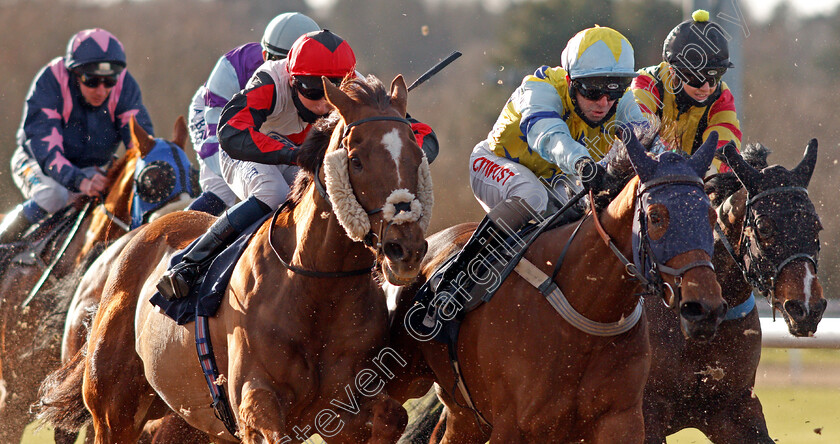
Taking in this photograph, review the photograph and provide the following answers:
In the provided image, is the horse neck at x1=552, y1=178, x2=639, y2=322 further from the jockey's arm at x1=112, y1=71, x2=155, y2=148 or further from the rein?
the jockey's arm at x1=112, y1=71, x2=155, y2=148

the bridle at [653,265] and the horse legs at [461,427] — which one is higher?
the bridle at [653,265]

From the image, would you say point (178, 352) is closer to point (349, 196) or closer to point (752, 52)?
point (349, 196)

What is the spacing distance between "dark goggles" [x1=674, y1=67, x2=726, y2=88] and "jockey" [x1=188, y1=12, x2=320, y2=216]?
216 centimetres

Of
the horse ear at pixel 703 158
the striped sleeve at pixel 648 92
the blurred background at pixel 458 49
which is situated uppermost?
the horse ear at pixel 703 158

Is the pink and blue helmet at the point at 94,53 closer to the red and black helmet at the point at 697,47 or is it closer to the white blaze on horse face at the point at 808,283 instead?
the red and black helmet at the point at 697,47

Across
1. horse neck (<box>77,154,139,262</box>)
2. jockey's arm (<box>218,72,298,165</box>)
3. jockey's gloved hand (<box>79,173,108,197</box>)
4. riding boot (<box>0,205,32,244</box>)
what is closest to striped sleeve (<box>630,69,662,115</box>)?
jockey's arm (<box>218,72,298,165</box>)

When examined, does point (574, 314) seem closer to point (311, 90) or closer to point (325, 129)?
point (325, 129)

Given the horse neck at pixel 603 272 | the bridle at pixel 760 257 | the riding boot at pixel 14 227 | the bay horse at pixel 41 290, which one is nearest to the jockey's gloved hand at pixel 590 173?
the horse neck at pixel 603 272

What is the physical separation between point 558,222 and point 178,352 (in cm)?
180

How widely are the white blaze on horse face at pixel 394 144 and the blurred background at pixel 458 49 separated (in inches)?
462

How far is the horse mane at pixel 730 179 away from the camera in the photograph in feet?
15.4

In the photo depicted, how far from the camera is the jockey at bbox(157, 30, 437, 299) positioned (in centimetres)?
445

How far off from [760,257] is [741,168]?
415mm

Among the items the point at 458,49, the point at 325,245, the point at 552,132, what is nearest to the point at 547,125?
the point at 552,132
